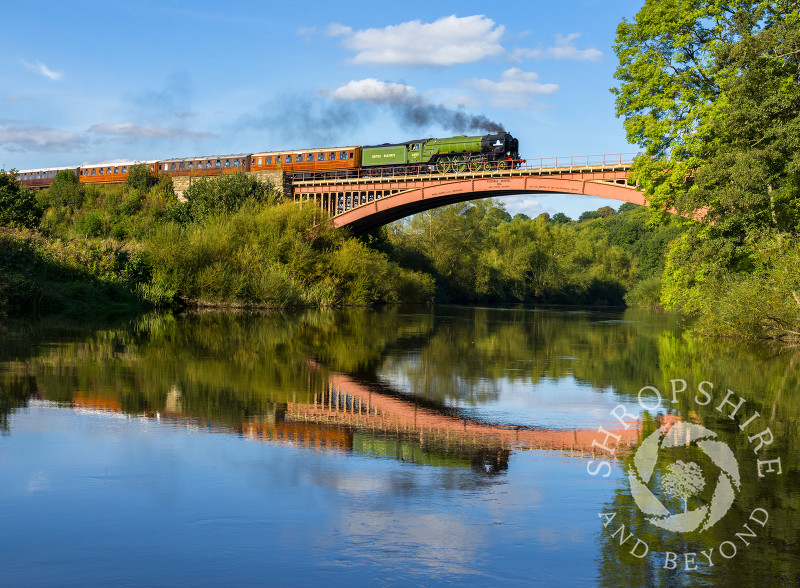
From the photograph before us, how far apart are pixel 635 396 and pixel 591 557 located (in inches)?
300

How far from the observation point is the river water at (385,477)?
457 cm

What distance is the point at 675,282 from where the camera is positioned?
98.9ft

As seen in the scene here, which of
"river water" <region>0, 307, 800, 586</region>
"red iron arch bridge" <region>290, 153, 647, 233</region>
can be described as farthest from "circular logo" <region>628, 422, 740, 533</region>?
"red iron arch bridge" <region>290, 153, 647, 233</region>

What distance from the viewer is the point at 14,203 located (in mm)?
47219

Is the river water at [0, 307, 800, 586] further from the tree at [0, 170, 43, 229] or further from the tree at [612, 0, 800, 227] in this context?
the tree at [0, 170, 43, 229]

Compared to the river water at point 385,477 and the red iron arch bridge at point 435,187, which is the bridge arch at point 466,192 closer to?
the red iron arch bridge at point 435,187

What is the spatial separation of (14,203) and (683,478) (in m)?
49.3

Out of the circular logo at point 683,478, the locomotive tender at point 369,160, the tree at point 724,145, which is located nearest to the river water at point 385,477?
the circular logo at point 683,478

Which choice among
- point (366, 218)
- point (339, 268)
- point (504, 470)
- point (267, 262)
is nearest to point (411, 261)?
point (366, 218)

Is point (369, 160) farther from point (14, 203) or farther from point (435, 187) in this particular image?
point (14, 203)

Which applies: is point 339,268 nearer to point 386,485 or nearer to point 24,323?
point 24,323

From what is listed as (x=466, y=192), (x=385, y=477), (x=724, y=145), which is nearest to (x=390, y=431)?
(x=385, y=477)

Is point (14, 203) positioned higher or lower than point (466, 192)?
lower

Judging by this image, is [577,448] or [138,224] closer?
[577,448]
